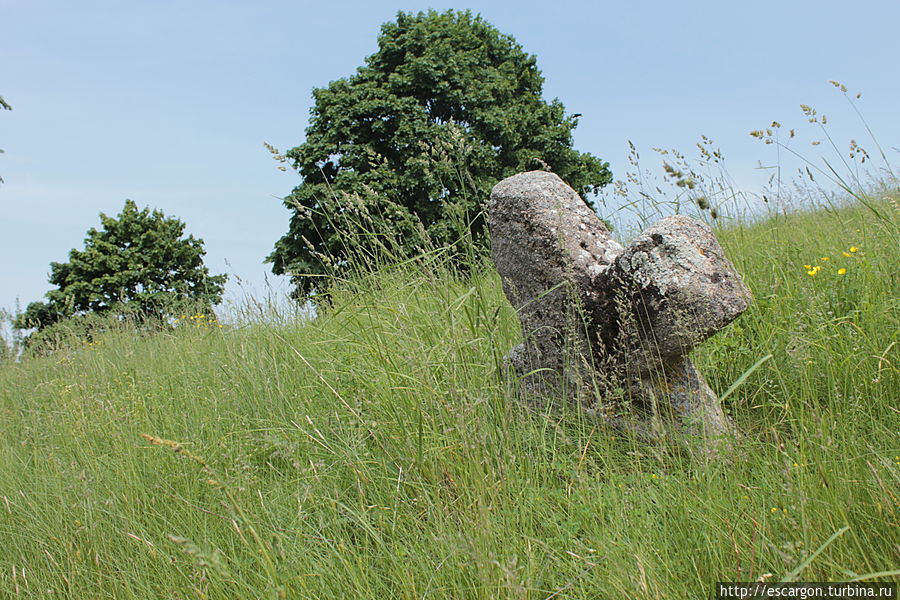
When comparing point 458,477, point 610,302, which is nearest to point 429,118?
point 610,302

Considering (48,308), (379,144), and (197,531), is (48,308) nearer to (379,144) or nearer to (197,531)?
(379,144)

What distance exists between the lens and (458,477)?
2555 millimetres

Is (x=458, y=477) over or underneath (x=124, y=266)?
underneath

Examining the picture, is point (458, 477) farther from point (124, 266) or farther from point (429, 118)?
point (124, 266)

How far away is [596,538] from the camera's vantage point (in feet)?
6.95

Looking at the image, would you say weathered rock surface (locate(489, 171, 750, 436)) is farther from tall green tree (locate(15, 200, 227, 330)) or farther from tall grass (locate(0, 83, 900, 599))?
tall green tree (locate(15, 200, 227, 330))

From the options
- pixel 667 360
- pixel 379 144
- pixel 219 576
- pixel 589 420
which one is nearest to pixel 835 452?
pixel 667 360

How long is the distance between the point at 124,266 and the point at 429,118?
10.1m

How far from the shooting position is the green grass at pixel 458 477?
6.54 feet

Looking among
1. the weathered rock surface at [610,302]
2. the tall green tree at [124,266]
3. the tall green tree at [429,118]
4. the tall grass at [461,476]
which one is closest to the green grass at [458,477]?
the tall grass at [461,476]

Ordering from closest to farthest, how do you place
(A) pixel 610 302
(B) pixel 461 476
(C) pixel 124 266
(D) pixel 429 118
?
(B) pixel 461 476
(A) pixel 610 302
(D) pixel 429 118
(C) pixel 124 266

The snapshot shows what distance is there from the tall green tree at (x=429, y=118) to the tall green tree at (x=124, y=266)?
4794mm

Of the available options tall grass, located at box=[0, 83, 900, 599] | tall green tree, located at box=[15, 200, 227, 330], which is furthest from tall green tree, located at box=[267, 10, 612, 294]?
tall grass, located at box=[0, 83, 900, 599]

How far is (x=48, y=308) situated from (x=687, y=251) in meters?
18.8
